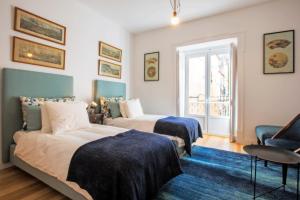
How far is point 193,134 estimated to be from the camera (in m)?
2.96

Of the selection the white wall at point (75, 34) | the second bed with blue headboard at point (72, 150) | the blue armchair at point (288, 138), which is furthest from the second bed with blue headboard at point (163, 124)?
the blue armchair at point (288, 138)

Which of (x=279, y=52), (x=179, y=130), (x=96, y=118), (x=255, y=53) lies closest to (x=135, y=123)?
(x=96, y=118)


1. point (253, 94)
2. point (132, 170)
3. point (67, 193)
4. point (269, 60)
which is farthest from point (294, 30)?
point (67, 193)

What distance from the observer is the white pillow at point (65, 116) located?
2143 millimetres

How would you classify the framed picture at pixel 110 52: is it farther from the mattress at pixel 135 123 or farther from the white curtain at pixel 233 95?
the white curtain at pixel 233 95

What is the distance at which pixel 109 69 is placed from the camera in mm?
4008

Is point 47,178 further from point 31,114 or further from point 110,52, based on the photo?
point 110,52

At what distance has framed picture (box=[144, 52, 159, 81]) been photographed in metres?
4.57

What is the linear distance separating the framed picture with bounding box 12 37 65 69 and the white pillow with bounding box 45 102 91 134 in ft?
2.63

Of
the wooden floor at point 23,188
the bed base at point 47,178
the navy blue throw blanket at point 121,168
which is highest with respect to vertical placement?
the navy blue throw blanket at point 121,168

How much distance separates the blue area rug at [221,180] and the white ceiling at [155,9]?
9.39ft

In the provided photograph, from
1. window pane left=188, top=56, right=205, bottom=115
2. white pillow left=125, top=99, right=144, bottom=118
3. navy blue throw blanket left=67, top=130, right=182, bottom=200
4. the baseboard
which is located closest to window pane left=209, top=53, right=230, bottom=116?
window pane left=188, top=56, right=205, bottom=115

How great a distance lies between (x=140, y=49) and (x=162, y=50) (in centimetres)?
70

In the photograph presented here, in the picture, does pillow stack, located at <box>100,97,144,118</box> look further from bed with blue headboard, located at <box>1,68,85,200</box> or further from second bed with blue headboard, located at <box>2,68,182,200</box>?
bed with blue headboard, located at <box>1,68,85,200</box>
